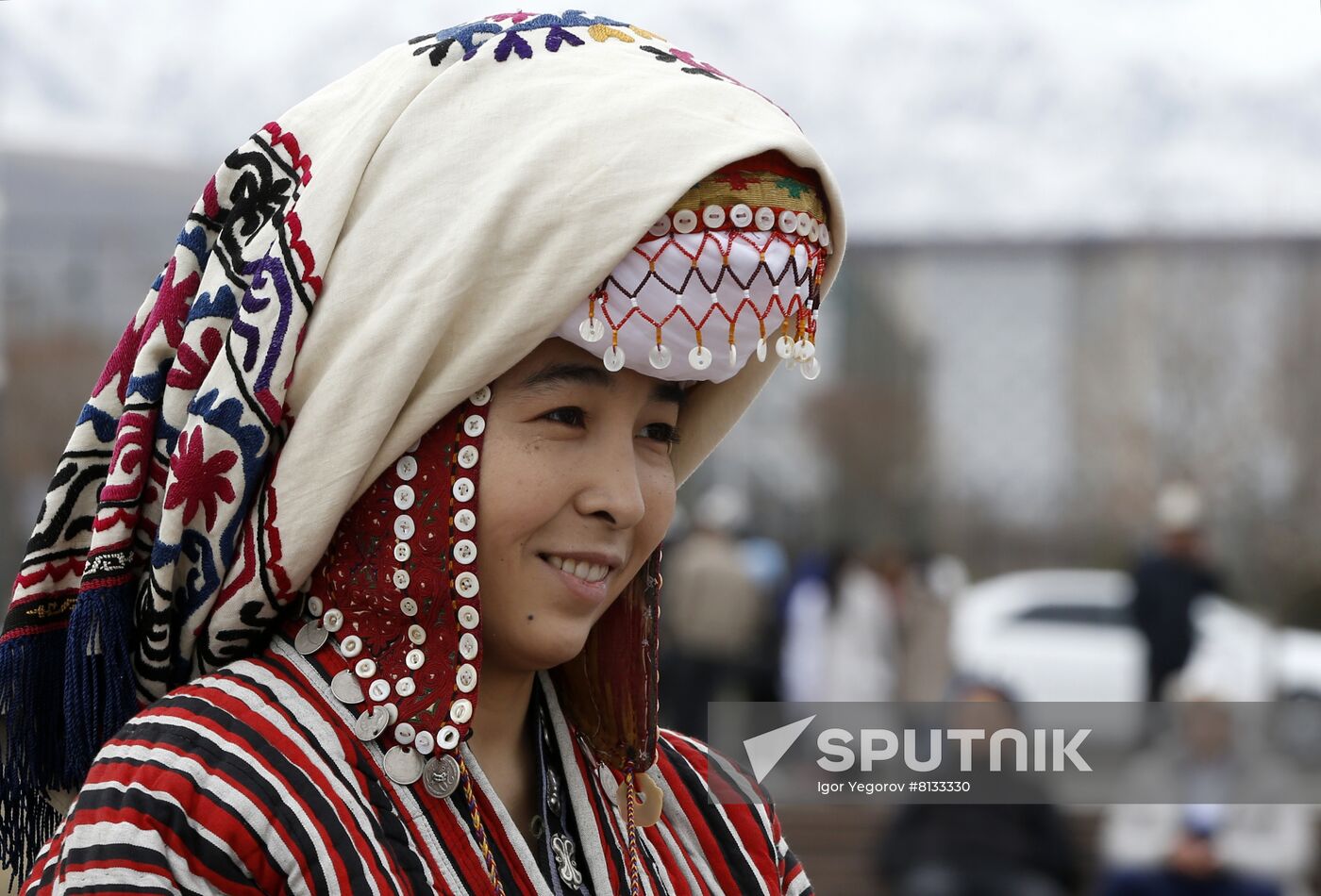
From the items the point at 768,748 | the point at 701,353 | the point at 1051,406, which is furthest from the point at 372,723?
the point at 1051,406

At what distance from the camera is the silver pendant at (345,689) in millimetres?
1505

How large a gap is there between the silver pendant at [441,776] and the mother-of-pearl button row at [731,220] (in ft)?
1.91

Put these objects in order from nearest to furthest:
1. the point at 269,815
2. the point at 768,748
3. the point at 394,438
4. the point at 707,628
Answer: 1. the point at 269,815
2. the point at 394,438
3. the point at 768,748
4. the point at 707,628

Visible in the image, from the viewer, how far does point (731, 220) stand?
5.01 ft

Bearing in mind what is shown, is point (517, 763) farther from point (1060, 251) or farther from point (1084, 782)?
point (1060, 251)

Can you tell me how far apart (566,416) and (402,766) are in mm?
397

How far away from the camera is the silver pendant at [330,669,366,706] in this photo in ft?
4.94

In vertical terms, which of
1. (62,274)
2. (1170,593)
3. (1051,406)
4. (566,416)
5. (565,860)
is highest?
(62,274)

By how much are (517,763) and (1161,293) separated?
8.62 m

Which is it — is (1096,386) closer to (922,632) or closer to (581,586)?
(922,632)

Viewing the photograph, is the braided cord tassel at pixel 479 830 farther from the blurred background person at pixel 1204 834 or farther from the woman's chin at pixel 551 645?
the blurred background person at pixel 1204 834

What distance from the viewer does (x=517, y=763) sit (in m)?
1.73

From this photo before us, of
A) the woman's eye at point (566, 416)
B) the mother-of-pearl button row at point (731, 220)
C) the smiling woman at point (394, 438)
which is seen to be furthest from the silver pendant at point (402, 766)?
the mother-of-pearl button row at point (731, 220)

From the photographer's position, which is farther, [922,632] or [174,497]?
[922,632]
